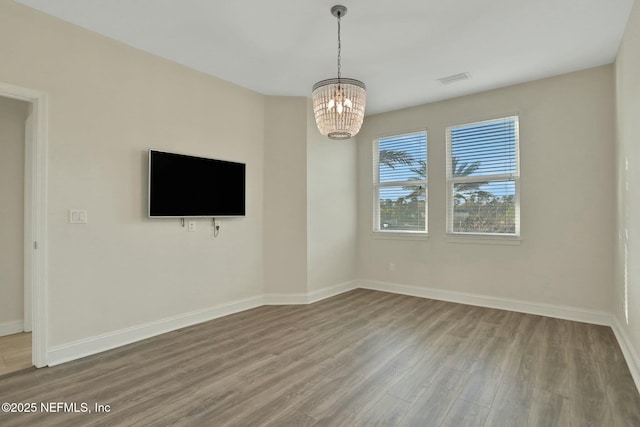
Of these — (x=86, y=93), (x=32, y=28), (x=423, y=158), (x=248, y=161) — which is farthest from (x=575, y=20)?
(x=32, y=28)

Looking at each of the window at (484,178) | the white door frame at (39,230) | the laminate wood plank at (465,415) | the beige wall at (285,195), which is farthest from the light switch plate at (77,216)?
the window at (484,178)

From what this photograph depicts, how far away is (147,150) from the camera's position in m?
3.34

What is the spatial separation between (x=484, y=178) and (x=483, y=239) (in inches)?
31.5

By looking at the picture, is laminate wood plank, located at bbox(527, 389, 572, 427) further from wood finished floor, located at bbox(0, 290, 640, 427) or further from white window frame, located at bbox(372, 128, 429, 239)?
white window frame, located at bbox(372, 128, 429, 239)

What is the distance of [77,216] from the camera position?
2867 mm

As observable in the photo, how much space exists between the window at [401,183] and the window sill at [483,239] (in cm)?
44

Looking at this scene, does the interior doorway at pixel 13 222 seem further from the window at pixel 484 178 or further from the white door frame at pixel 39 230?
the window at pixel 484 178

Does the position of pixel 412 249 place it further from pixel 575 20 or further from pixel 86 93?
pixel 86 93

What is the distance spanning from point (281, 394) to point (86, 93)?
9.67 ft

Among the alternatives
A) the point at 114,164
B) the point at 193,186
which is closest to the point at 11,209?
the point at 114,164

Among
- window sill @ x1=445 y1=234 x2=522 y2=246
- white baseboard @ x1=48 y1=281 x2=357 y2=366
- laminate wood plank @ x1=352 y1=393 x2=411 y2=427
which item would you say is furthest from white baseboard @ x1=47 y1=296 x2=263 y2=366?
window sill @ x1=445 y1=234 x2=522 y2=246

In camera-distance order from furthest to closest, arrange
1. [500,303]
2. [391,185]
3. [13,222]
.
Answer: [391,185]
[500,303]
[13,222]

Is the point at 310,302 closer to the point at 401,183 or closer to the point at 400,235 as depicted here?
the point at 400,235

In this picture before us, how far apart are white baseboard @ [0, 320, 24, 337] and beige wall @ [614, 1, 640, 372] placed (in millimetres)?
5560
